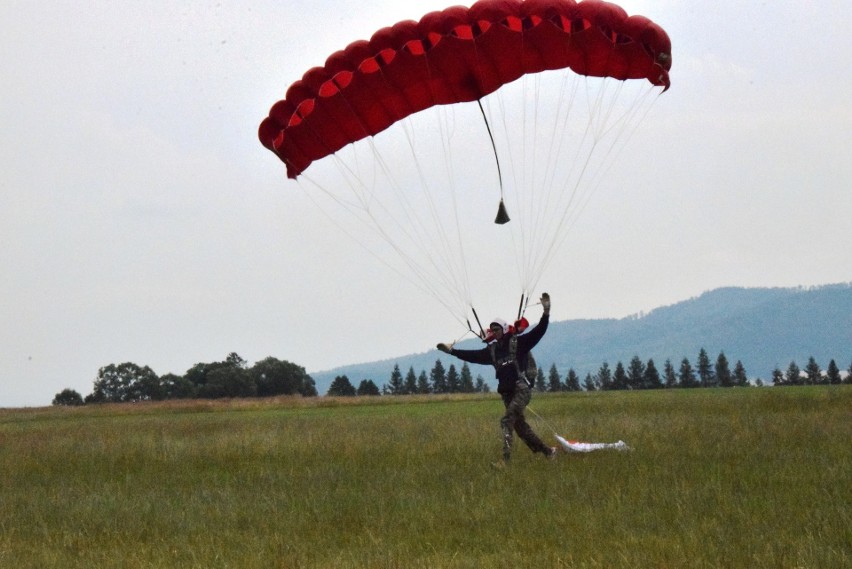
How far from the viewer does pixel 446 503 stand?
8859 mm

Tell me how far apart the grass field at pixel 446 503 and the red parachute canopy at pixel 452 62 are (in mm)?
5171

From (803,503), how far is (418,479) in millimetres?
4441

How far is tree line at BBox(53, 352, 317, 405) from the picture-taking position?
90.4 metres

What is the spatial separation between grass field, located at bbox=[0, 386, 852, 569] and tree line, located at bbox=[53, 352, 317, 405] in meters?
75.9

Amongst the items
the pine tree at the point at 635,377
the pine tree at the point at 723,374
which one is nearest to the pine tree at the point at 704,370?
the pine tree at the point at 723,374

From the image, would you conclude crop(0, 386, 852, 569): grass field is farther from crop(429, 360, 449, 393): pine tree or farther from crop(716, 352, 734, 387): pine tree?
crop(716, 352, 734, 387): pine tree

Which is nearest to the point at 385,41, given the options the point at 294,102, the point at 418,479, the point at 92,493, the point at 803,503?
the point at 294,102

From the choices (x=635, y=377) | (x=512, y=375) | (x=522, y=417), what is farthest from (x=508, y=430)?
(x=635, y=377)

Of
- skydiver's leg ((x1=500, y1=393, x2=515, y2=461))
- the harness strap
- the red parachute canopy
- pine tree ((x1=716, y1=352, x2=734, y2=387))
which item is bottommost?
pine tree ((x1=716, y1=352, x2=734, y2=387))

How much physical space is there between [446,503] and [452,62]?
666 centimetres

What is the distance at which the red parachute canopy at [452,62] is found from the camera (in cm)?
1205

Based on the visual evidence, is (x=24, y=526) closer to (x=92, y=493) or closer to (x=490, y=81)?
(x=92, y=493)

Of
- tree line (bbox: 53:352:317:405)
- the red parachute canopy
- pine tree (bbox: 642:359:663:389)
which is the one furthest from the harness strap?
pine tree (bbox: 642:359:663:389)

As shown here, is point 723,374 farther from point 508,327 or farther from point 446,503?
point 446,503
